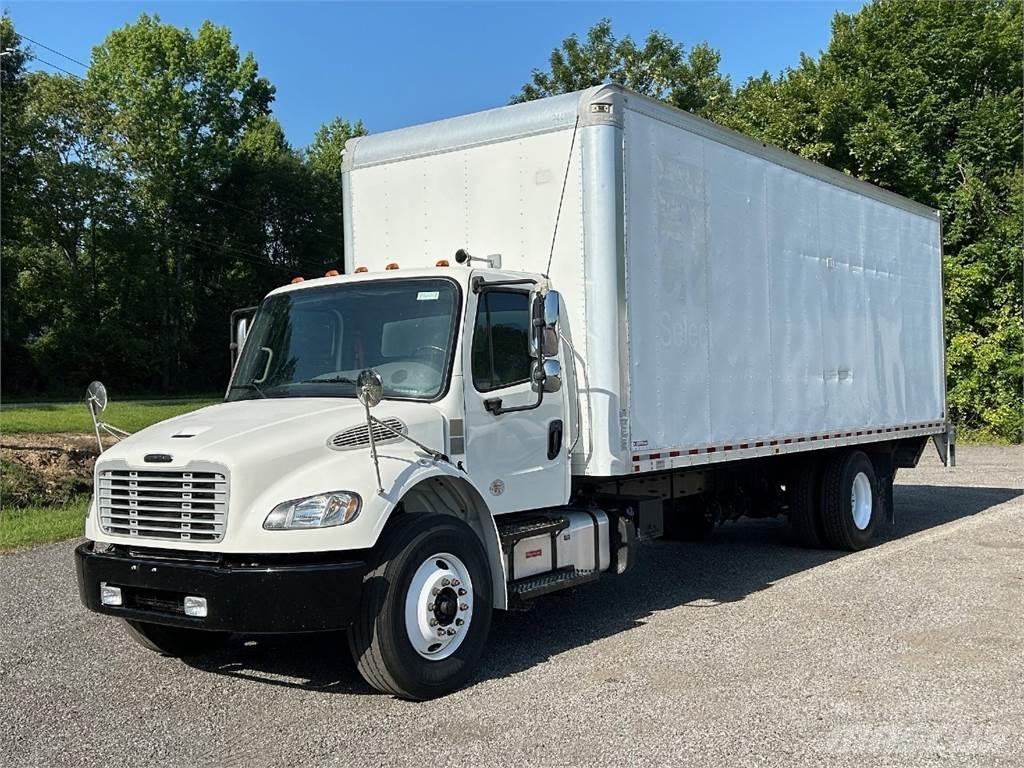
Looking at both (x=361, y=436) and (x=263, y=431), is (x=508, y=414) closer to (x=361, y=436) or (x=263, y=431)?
(x=361, y=436)

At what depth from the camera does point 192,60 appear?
162 feet

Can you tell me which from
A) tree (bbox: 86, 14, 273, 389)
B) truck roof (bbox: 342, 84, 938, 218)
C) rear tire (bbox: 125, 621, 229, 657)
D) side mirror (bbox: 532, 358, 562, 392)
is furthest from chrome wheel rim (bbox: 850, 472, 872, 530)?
tree (bbox: 86, 14, 273, 389)

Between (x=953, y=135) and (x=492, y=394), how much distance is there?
74.2 feet

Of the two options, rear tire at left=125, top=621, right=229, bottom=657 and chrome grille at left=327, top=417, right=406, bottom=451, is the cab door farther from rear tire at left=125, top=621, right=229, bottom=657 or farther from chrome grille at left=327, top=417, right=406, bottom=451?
rear tire at left=125, top=621, right=229, bottom=657

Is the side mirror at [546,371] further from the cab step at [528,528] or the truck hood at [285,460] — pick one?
the cab step at [528,528]

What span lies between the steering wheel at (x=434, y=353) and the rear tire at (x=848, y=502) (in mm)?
5679

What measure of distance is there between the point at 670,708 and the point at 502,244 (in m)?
3.54

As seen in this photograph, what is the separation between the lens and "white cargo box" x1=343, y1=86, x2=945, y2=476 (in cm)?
705

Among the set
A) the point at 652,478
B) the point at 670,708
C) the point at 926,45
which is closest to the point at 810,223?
the point at 652,478

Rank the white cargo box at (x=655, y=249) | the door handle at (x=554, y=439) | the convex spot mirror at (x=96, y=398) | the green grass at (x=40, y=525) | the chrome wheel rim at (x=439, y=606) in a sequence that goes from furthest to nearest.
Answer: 1. the green grass at (x=40, y=525)
2. the white cargo box at (x=655, y=249)
3. the door handle at (x=554, y=439)
4. the convex spot mirror at (x=96, y=398)
5. the chrome wheel rim at (x=439, y=606)

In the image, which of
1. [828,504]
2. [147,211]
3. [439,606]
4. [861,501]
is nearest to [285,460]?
[439,606]

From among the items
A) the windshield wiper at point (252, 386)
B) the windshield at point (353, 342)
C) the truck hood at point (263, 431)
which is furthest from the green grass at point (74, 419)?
the truck hood at point (263, 431)

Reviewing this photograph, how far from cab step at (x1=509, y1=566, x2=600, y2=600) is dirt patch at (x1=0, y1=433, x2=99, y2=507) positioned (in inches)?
393

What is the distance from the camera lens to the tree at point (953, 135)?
23.5 metres
